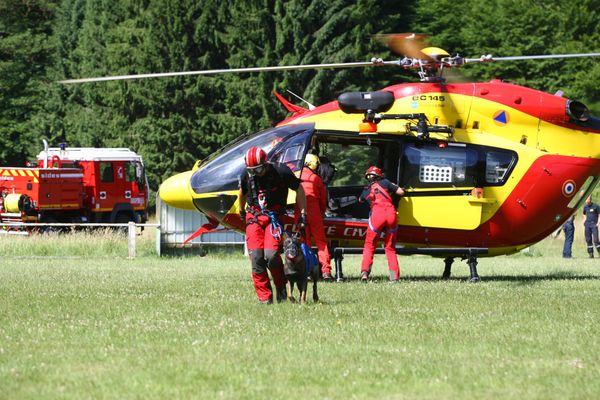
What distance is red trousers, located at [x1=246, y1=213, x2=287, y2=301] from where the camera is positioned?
13070mm

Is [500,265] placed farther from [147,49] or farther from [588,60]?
[147,49]

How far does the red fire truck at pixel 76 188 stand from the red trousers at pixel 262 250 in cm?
2381

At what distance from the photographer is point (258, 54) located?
5759cm

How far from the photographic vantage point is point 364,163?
59.9 feet

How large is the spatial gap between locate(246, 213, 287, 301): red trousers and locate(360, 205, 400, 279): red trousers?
12.6 feet

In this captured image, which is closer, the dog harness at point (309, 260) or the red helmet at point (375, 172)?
the dog harness at point (309, 260)

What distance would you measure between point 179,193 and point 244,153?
1.33 metres

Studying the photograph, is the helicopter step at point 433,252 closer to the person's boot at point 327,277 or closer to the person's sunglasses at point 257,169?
the person's boot at point 327,277

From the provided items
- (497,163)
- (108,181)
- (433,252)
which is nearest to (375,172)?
(433,252)

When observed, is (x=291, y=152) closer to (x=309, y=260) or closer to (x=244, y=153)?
(x=244, y=153)

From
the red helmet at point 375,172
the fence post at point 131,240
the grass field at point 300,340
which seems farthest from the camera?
the fence post at point 131,240

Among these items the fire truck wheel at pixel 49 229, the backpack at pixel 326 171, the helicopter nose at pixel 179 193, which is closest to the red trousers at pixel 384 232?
the backpack at pixel 326 171

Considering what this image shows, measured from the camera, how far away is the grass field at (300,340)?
26.9 feet

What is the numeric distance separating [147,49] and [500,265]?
37780 millimetres
